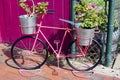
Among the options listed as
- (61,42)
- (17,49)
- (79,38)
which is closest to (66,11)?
(61,42)

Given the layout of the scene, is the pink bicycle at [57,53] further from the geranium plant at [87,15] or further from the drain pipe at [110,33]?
the geranium plant at [87,15]

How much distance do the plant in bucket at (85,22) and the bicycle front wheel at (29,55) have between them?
0.93m

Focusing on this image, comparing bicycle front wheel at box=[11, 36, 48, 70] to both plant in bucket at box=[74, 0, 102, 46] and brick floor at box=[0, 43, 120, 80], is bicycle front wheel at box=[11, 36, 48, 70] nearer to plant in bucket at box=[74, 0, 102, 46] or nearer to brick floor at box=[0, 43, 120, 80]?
brick floor at box=[0, 43, 120, 80]

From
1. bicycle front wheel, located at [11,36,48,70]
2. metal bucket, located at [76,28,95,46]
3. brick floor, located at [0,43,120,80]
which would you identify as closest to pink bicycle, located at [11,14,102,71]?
bicycle front wheel, located at [11,36,48,70]

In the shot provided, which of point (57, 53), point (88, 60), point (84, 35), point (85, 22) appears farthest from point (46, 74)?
point (85, 22)

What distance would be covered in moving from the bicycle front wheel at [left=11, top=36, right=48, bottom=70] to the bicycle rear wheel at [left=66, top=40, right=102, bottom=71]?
580mm

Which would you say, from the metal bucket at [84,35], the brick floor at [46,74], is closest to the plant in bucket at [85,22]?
the metal bucket at [84,35]

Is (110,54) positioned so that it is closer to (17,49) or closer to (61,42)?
(61,42)

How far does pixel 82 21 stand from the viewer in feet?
16.9

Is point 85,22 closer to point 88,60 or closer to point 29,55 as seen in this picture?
point 88,60

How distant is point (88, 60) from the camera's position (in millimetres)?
5969

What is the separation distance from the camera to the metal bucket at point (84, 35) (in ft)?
16.2

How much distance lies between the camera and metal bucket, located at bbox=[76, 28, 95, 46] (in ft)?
16.2

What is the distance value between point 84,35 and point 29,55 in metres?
1.52
